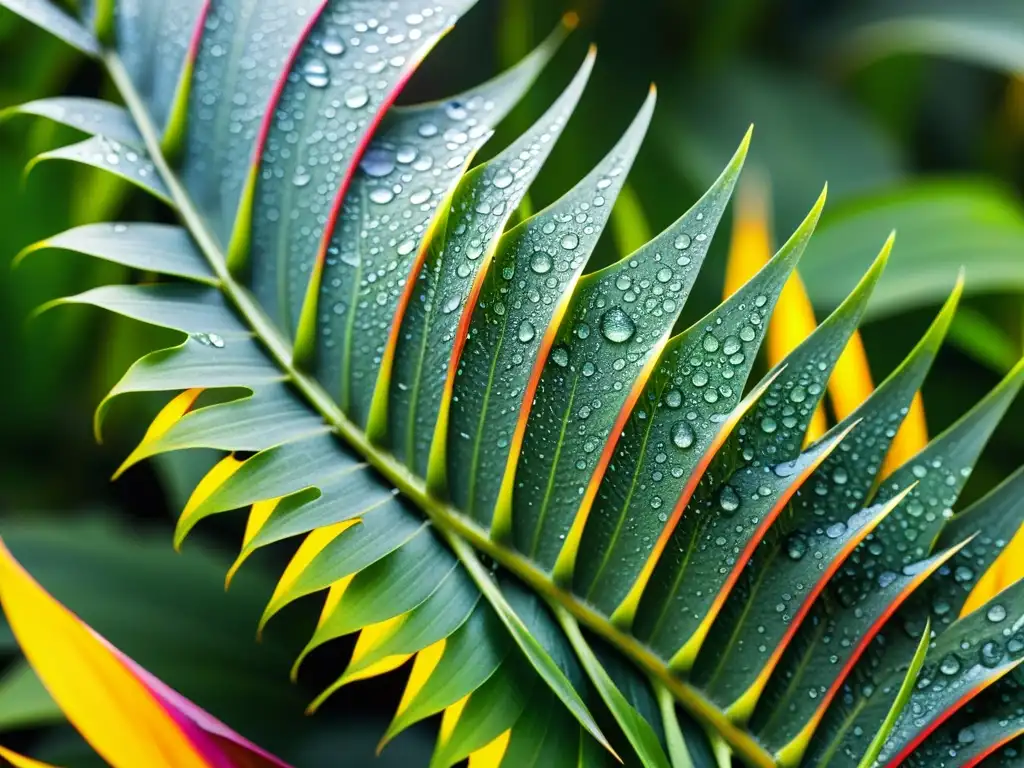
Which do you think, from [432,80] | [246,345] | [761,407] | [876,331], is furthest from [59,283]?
[876,331]

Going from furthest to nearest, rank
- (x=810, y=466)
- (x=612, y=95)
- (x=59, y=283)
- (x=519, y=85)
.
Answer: (x=612, y=95) → (x=59, y=283) → (x=519, y=85) → (x=810, y=466)

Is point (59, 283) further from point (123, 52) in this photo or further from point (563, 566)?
point (563, 566)

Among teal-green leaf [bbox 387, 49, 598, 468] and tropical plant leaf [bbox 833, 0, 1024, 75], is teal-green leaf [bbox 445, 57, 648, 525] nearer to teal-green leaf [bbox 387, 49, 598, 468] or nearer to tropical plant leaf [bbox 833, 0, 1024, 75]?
teal-green leaf [bbox 387, 49, 598, 468]

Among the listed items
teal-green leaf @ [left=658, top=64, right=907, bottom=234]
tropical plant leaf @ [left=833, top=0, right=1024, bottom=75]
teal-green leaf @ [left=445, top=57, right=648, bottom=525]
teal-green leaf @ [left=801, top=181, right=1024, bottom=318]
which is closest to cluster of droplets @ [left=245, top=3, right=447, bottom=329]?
teal-green leaf @ [left=445, top=57, right=648, bottom=525]

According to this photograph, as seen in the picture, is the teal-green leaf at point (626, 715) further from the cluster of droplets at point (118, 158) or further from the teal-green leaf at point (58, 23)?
the teal-green leaf at point (58, 23)

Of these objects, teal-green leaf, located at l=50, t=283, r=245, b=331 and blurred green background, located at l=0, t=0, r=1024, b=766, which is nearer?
teal-green leaf, located at l=50, t=283, r=245, b=331

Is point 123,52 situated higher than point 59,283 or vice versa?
point 123,52

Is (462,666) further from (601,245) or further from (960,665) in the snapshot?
(601,245)
